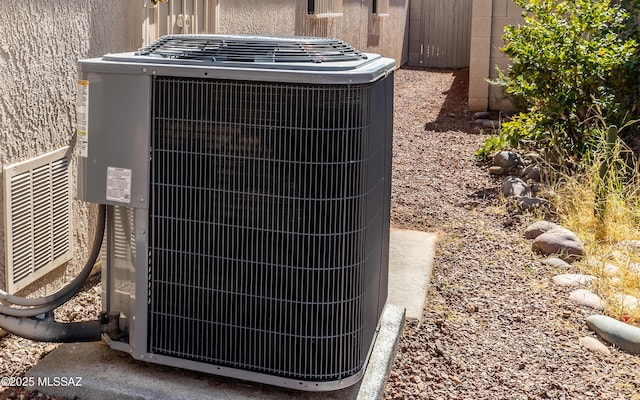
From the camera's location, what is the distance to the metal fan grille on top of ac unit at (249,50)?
266 cm

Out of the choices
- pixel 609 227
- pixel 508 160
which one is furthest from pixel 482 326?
pixel 508 160

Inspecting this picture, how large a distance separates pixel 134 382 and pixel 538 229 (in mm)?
3388

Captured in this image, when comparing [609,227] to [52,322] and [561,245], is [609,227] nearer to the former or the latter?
[561,245]

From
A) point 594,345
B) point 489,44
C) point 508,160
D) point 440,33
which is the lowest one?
point 594,345

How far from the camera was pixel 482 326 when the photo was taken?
402cm

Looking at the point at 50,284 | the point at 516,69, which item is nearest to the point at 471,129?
the point at 516,69

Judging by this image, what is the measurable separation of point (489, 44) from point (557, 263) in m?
6.00

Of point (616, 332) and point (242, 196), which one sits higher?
point (242, 196)

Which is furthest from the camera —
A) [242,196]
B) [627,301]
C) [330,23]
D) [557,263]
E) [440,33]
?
[440,33]

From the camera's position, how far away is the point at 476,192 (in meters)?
6.62

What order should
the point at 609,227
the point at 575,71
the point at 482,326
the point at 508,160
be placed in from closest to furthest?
the point at 482,326
the point at 609,227
the point at 575,71
the point at 508,160

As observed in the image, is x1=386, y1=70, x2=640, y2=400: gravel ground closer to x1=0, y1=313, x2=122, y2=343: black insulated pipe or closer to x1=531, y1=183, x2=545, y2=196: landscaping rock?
x1=531, y1=183, x2=545, y2=196: landscaping rock

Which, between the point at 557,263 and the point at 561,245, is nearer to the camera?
the point at 557,263

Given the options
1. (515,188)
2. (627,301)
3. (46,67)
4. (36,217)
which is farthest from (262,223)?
(515,188)
